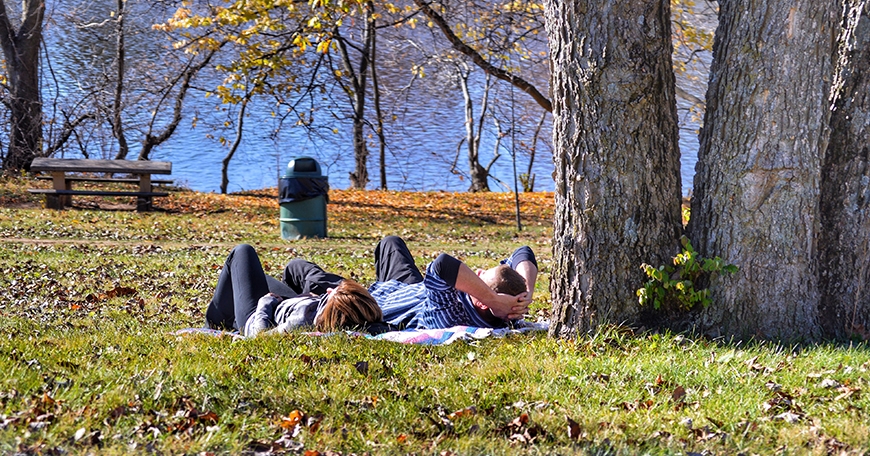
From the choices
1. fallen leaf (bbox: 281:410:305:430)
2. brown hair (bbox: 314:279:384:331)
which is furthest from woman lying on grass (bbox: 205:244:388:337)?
fallen leaf (bbox: 281:410:305:430)

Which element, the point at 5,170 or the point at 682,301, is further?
the point at 5,170

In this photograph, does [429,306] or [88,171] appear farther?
[88,171]

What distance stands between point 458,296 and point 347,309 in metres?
0.77

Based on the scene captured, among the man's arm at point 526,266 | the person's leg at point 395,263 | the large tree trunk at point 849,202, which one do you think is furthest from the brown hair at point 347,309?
the large tree trunk at point 849,202

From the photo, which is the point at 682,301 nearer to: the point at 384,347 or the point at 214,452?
the point at 384,347

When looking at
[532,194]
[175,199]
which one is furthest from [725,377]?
[532,194]

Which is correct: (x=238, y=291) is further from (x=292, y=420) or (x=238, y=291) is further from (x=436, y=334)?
(x=292, y=420)

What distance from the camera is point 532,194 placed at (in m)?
23.6

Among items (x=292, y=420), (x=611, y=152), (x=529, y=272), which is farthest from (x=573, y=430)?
(x=529, y=272)

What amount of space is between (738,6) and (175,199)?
53.0ft

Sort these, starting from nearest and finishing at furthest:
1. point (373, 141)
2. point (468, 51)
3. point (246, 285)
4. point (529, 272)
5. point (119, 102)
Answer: point (246, 285), point (529, 272), point (468, 51), point (119, 102), point (373, 141)

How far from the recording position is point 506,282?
5.66 m

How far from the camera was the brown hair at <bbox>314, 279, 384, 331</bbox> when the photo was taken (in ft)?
17.7

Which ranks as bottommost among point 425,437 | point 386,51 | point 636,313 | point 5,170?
point 425,437
